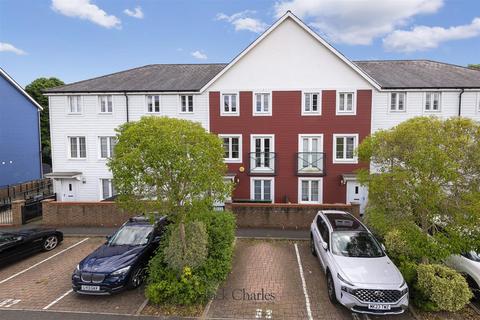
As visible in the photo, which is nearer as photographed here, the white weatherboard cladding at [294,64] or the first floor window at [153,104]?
the white weatherboard cladding at [294,64]

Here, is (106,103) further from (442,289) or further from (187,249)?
(442,289)

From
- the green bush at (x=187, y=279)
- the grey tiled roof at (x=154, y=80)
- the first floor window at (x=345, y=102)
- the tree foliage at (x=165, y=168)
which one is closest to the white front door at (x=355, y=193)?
the first floor window at (x=345, y=102)

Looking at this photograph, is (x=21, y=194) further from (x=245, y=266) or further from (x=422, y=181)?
(x=422, y=181)

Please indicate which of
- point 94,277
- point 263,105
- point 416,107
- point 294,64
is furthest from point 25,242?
point 416,107

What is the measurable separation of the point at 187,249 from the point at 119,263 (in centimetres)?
194

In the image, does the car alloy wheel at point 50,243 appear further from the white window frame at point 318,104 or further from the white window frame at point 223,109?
the white window frame at point 318,104

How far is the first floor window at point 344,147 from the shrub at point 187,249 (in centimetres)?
1136

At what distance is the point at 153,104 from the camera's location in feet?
57.0

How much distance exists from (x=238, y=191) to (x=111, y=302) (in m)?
10.5

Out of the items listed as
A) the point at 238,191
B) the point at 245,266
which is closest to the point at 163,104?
the point at 238,191

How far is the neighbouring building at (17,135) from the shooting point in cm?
2184

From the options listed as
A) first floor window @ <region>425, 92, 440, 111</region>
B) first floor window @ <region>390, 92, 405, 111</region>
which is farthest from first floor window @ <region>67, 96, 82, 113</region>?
first floor window @ <region>425, 92, 440, 111</region>

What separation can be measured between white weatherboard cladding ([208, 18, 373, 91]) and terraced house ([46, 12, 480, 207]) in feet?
0.19

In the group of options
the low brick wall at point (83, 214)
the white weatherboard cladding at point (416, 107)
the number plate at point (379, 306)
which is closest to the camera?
the number plate at point (379, 306)
